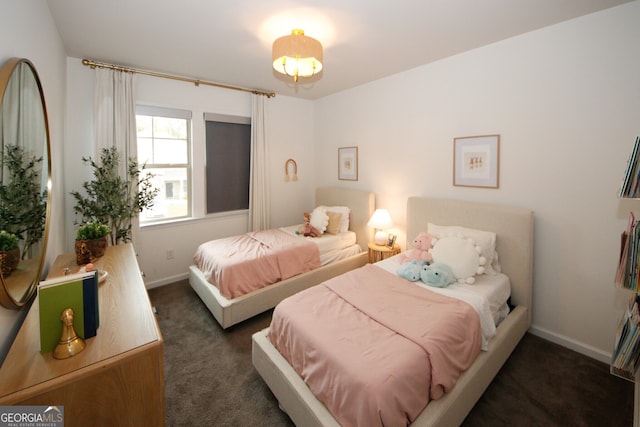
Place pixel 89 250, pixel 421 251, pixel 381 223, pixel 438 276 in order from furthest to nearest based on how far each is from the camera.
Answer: pixel 381 223
pixel 421 251
pixel 438 276
pixel 89 250

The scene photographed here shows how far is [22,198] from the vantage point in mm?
1242

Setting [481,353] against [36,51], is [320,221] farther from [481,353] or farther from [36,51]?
[36,51]

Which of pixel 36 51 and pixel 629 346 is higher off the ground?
pixel 36 51

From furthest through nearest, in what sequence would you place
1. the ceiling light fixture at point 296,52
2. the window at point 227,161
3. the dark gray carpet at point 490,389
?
the window at point 227,161 < the ceiling light fixture at point 296,52 < the dark gray carpet at point 490,389

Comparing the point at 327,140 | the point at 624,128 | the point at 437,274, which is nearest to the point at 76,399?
the point at 437,274

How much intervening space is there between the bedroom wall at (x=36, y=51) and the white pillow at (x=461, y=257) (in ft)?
8.66

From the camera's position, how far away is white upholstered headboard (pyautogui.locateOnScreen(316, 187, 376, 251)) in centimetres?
365

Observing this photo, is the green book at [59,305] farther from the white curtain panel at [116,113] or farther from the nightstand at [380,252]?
the nightstand at [380,252]

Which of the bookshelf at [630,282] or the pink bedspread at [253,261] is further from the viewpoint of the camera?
the pink bedspread at [253,261]

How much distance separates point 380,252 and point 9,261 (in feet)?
9.65

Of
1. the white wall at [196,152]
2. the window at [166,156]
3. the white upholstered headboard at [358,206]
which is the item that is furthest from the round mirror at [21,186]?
the white upholstered headboard at [358,206]

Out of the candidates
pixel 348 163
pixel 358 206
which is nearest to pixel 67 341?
pixel 358 206

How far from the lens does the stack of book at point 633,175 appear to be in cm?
138

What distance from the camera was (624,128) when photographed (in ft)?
6.28
